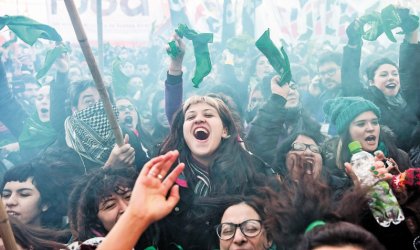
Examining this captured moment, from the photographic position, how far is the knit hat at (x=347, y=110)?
312 centimetres

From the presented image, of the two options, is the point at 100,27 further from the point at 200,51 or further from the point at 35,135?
the point at 200,51

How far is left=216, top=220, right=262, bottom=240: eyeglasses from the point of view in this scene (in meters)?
2.28

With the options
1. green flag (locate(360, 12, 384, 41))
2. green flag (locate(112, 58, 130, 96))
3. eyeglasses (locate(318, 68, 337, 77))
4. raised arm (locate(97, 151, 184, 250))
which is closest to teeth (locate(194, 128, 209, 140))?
raised arm (locate(97, 151, 184, 250))

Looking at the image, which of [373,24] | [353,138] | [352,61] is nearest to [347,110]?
[353,138]

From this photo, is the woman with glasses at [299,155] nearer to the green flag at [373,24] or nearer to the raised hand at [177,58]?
the raised hand at [177,58]

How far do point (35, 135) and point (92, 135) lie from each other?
0.84 m

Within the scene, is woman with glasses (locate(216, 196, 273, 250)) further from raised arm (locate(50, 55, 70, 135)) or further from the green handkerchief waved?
raised arm (locate(50, 55, 70, 135))

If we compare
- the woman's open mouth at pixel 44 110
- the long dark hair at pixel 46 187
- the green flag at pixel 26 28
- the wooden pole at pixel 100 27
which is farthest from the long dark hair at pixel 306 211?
the wooden pole at pixel 100 27

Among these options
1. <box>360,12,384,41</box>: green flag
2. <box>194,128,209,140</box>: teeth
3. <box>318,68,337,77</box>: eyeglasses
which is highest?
<box>360,12,384,41</box>: green flag

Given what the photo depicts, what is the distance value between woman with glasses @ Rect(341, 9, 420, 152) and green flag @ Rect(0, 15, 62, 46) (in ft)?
7.82

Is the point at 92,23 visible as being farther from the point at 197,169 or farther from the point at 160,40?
the point at 197,169

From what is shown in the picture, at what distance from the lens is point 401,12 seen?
3311 millimetres

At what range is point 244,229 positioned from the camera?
7.52 ft

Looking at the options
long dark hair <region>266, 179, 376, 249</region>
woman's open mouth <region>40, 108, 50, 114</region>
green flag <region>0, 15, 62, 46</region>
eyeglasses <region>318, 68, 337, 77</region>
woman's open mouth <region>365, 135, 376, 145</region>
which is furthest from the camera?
eyeglasses <region>318, 68, 337, 77</region>
